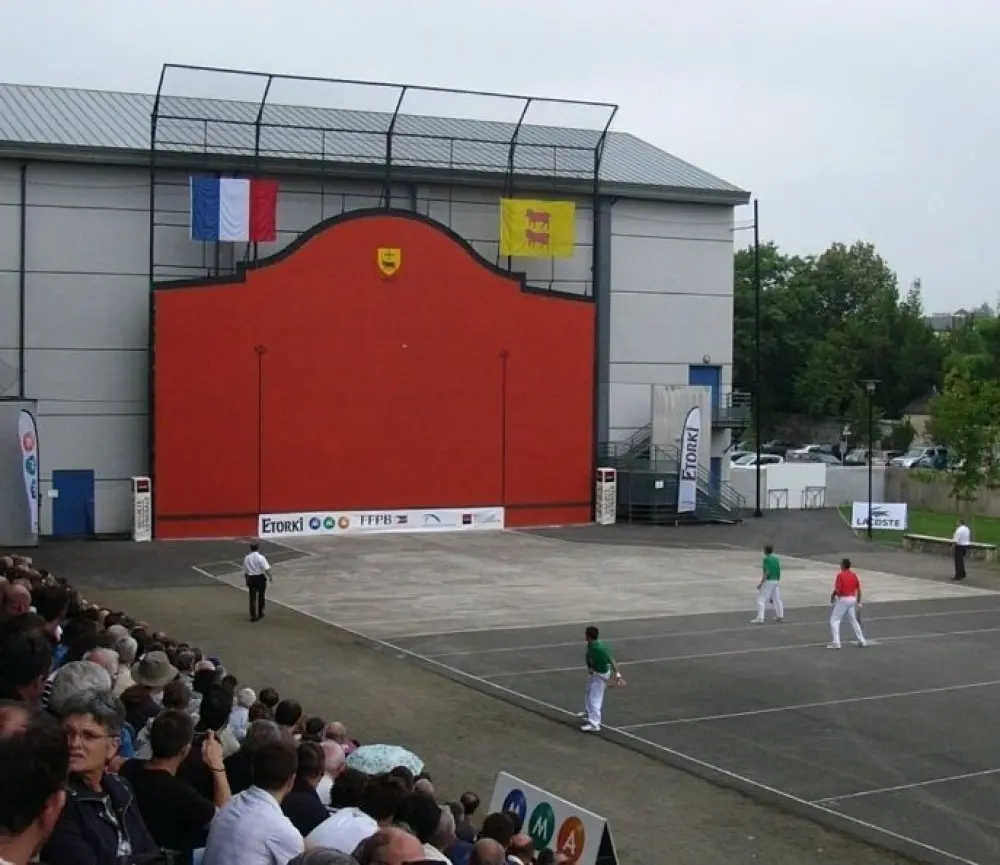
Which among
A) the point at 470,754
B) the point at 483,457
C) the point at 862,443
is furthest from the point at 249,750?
the point at 862,443

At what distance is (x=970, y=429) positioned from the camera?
4106 centimetres

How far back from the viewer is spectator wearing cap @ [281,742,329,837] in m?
6.81

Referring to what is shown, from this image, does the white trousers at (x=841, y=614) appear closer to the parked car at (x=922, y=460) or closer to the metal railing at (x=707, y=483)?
the metal railing at (x=707, y=483)

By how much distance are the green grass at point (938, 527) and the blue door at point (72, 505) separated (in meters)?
24.5

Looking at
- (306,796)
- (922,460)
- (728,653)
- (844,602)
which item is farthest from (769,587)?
(922,460)

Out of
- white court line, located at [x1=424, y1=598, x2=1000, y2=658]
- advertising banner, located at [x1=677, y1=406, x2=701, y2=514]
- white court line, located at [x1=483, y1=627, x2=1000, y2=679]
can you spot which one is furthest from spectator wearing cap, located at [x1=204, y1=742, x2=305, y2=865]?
advertising banner, located at [x1=677, y1=406, x2=701, y2=514]

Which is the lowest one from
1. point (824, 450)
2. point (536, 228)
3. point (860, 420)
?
point (824, 450)

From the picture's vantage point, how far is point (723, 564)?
35531mm

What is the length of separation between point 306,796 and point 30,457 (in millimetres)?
32059

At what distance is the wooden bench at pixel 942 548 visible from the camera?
37438mm

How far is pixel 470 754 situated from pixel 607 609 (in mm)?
12131

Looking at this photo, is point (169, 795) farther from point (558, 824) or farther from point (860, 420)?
point (860, 420)

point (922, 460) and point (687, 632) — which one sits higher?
point (922, 460)

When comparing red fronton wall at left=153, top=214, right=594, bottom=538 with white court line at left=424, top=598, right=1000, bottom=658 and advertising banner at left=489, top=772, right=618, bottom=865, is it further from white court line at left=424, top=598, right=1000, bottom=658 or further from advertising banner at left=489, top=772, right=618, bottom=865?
advertising banner at left=489, top=772, right=618, bottom=865
